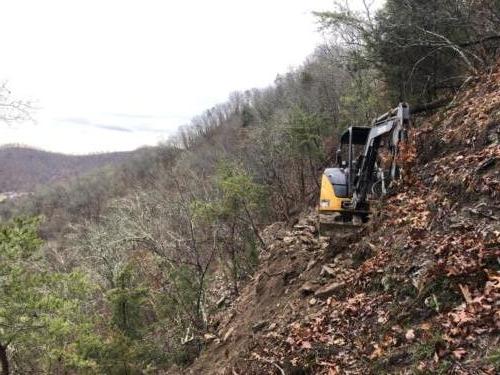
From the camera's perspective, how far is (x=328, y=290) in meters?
7.36

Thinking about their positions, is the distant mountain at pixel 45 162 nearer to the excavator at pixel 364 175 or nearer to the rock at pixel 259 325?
the excavator at pixel 364 175

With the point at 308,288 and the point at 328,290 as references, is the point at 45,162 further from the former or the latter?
the point at 328,290

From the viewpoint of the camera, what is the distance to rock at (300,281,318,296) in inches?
317

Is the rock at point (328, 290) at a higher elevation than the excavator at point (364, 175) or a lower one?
lower

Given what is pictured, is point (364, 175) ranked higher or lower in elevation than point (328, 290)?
higher

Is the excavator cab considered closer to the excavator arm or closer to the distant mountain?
the excavator arm

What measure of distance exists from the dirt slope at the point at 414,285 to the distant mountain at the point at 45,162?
156551mm

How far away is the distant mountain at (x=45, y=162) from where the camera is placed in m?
160

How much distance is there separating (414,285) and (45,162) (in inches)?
7827

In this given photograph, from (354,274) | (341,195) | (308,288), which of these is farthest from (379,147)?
(308,288)

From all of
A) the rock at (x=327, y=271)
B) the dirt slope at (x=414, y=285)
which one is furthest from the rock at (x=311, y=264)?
the rock at (x=327, y=271)

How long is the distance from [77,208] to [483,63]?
88.0m

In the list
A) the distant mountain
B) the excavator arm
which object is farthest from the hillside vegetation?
the distant mountain

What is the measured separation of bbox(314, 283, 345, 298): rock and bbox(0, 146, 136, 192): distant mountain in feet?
517
